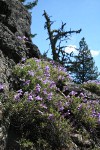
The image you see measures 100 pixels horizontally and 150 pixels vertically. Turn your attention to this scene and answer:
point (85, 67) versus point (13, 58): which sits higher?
point (85, 67)

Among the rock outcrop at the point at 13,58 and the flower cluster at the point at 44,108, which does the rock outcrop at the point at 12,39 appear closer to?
the rock outcrop at the point at 13,58

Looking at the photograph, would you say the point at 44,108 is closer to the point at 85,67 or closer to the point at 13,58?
the point at 13,58

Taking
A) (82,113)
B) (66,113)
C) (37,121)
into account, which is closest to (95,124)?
(82,113)

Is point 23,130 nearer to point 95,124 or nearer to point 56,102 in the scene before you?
point 56,102

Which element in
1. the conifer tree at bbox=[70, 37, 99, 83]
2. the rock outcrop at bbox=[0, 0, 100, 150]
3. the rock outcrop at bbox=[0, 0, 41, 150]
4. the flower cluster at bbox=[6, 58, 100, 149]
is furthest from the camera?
the conifer tree at bbox=[70, 37, 99, 83]

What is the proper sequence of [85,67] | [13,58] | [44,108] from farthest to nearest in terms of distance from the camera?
[85,67] → [13,58] → [44,108]

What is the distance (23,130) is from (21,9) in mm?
6129

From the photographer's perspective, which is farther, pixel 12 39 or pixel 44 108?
pixel 12 39

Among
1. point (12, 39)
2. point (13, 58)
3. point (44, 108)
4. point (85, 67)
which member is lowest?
point (44, 108)

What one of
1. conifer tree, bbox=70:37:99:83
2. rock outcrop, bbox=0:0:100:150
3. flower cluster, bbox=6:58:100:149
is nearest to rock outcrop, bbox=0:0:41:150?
rock outcrop, bbox=0:0:100:150

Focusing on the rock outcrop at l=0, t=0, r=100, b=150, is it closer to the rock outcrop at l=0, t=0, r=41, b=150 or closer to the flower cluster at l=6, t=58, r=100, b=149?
the rock outcrop at l=0, t=0, r=41, b=150

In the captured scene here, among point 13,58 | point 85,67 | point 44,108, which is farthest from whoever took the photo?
point 85,67

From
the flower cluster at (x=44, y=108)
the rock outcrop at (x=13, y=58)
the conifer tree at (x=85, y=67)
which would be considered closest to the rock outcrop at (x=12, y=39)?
the rock outcrop at (x=13, y=58)

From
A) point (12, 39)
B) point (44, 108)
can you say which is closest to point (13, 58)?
point (12, 39)
